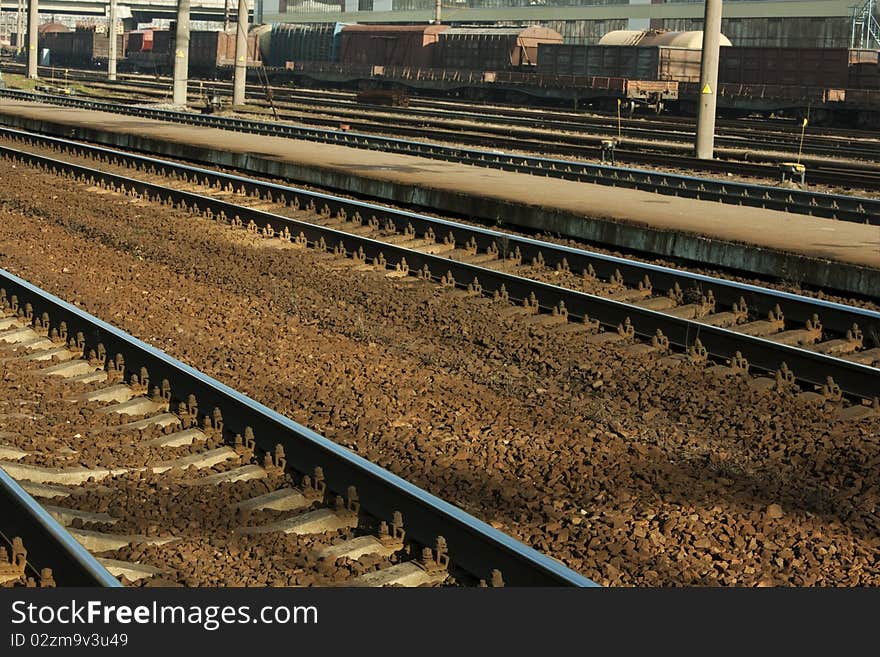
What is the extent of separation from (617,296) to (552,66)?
155 ft

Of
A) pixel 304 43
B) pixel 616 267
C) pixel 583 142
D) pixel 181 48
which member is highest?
pixel 304 43

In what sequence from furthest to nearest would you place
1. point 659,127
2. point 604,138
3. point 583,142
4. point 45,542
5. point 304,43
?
point 304,43
point 659,127
point 604,138
point 583,142
point 45,542

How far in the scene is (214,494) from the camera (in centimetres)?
639

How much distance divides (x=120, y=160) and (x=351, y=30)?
4685 centimetres

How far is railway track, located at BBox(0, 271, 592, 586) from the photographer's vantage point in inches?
214

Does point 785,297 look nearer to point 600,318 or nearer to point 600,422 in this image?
point 600,318

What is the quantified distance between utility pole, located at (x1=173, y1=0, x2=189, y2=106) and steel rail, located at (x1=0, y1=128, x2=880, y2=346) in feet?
56.4

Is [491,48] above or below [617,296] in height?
above

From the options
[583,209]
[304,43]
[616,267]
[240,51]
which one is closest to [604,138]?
[240,51]

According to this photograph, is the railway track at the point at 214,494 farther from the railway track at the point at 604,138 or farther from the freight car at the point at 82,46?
the freight car at the point at 82,46

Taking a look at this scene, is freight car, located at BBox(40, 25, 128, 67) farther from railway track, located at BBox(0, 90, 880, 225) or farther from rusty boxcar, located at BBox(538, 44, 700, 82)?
railway track, located at BBox(0, 90, 880, 225)

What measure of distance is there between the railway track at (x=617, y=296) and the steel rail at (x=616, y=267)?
0.5 inches

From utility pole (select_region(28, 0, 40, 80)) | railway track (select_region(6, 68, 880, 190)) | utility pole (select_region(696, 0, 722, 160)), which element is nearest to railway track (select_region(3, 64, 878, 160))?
railway track (select_region(6, 68, 880, 190))

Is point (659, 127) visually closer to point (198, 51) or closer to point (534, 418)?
point (534, 418)
